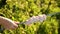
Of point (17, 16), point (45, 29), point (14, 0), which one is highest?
point (14, 0)

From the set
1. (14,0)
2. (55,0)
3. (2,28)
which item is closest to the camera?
(2,28)

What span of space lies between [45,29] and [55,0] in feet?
3.75

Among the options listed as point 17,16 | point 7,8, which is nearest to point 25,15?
point 17,16

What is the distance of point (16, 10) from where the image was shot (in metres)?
3.45

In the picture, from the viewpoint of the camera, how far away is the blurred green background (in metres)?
3.02

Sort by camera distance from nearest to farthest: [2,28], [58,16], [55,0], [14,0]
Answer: [2,28] < [58,16] < [14,0] < [55,0]

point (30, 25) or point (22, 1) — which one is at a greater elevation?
point (22, 1)

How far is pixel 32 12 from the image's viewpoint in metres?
3.54

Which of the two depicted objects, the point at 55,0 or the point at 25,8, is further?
the point at 55,0

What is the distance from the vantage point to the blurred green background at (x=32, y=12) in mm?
3016

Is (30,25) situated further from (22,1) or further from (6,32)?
(22,1)

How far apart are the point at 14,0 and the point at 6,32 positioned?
2.80 ft

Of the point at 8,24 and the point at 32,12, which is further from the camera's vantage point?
the point at 32,12

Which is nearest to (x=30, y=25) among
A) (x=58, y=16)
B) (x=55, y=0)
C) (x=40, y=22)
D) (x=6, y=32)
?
(x=40, y=22)
